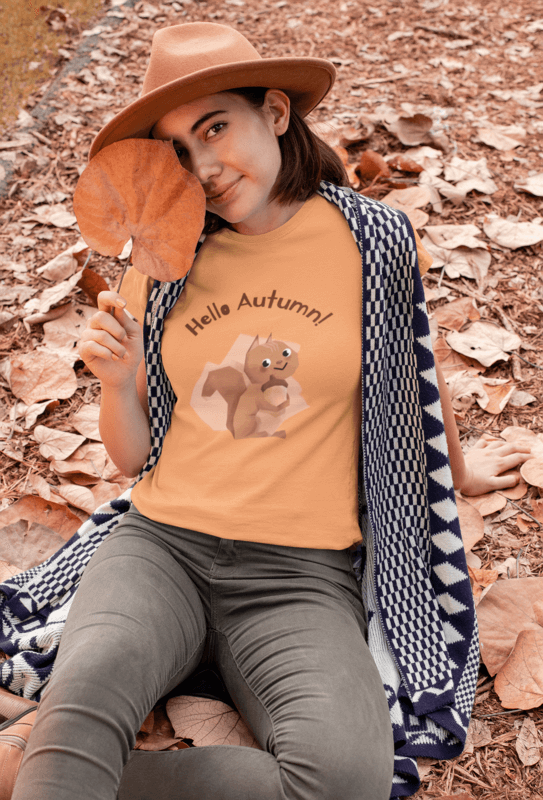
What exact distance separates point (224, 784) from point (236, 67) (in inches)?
51.1

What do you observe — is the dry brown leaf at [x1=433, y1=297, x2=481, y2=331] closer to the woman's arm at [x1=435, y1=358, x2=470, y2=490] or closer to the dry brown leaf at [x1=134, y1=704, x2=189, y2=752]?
the woman's arm at [x1=435, y1=358, x2=470, y2=490]

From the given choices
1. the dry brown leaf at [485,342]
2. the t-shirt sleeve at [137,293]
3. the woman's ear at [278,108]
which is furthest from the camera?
the dry brown leaf at [485,342]

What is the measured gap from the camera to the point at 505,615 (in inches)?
61.9

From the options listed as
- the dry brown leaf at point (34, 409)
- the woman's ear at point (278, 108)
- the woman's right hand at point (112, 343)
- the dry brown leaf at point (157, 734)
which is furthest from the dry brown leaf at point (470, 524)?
the dry brown leaf at point (34, 409)

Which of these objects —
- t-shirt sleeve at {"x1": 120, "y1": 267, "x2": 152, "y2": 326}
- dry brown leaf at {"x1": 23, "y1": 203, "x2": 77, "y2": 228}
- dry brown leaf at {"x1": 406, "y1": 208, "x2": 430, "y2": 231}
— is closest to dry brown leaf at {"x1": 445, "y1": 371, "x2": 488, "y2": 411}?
dry brown leaf at {"x1": 406, "y1": 208, "x2": 430, "y2": 231}

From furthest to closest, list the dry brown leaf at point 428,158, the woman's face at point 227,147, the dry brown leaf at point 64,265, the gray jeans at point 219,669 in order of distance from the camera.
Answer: the dry brown leaf at point 428,158
the dry brown leaf at point 64,265
the woman's face at point 227,147
the gray jeans at point 219,669

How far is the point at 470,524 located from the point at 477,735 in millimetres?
547

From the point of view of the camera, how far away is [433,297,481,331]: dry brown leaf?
2.24 metres

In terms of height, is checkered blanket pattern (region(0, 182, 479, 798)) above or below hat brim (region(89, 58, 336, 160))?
below

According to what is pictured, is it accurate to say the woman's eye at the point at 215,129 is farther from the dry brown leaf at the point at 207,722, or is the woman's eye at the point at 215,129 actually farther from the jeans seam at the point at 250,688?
the dry brown leaf at the point at 207,722

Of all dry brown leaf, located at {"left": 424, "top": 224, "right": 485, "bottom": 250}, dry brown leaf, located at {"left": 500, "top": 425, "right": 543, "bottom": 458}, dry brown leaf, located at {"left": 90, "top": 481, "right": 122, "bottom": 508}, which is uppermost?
dry brown leaf, located at {"left": 424, "top": 224, "right": 485, "bottom": 250}

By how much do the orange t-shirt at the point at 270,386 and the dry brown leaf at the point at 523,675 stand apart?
479 millimetres

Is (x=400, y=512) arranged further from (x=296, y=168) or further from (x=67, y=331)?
(x=67, y=331)

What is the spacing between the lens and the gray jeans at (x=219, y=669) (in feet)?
3.42
